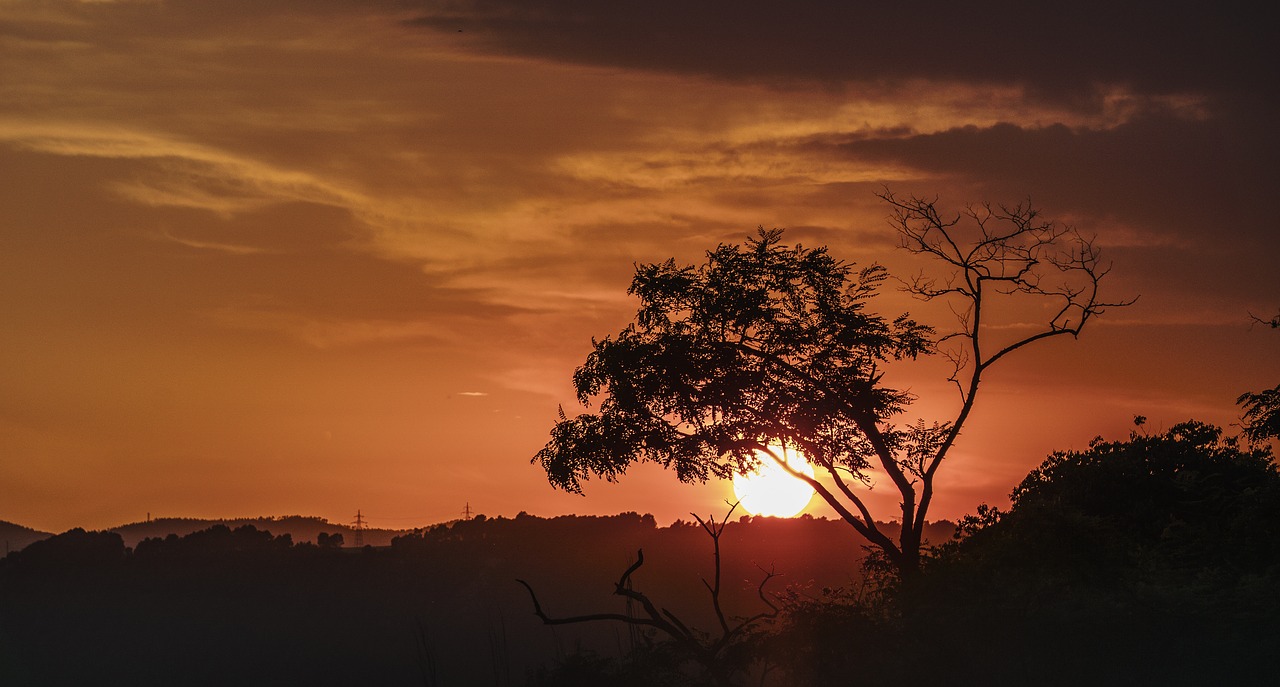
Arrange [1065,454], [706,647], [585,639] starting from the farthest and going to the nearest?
[585,639], [1065,454], [706,647]

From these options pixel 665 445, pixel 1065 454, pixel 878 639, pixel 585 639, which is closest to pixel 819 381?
pixel 665 445

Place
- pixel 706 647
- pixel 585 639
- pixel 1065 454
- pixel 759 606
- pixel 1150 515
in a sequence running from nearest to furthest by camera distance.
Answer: pixel 706 647
pixel 1150 515
pixel 1065 454
pixel 759 606
pixel 585 639

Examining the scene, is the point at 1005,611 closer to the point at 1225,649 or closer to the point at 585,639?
the point at 1225,649

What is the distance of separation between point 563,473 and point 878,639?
9.83m

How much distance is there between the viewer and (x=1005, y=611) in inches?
1361

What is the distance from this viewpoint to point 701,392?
123 feet

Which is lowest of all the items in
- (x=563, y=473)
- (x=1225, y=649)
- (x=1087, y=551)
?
(x=1225, y=649)

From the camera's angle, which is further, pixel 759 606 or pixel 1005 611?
pixel 759 606

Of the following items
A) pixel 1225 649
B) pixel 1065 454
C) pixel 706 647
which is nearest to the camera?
pixel 1225 649

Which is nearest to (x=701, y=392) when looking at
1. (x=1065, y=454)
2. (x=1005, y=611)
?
(x=1005, y=611)

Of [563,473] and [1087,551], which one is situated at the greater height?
[563,473]

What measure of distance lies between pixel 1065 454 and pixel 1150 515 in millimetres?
3738

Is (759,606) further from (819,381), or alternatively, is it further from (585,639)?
(819,381)

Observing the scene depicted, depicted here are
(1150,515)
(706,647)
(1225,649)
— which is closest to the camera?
(1225,649)
